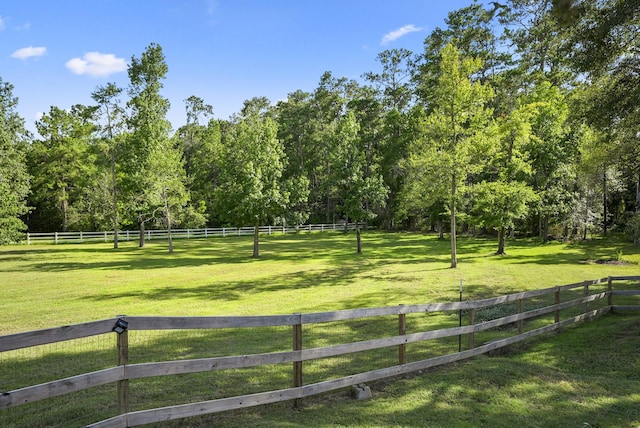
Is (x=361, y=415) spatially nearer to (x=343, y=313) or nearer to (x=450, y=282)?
(x=343, y=313)

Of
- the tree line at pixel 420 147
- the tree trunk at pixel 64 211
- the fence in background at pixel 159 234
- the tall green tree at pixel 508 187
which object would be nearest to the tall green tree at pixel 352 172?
the tree line at pixel 420 147

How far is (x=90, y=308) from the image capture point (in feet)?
44.5

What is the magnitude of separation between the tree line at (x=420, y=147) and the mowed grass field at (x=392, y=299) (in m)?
3.05

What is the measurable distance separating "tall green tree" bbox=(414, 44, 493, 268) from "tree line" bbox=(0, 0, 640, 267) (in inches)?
3.3

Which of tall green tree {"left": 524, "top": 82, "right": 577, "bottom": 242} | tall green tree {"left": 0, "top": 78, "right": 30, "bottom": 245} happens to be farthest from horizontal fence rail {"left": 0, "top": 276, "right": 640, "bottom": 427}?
tall green tree {"left": 524, "top": 82, "right": 577, "bottom": 242}

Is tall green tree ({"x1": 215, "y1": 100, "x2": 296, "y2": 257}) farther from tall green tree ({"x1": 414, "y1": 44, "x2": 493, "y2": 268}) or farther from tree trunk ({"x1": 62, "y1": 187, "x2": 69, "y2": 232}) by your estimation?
tree trunk ({"x1": 62, "y1": 187, "x2": 69, "y2": 232})

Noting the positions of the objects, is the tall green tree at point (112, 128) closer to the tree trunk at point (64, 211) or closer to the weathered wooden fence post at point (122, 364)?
the tree trunk at point (64, 211)

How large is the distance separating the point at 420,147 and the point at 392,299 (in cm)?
1575

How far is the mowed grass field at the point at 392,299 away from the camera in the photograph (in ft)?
15.9

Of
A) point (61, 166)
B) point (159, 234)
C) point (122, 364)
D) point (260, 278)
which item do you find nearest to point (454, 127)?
point (260, 278)

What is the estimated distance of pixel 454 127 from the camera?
22.0m

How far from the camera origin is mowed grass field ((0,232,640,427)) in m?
4.86

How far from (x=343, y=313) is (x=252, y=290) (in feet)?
40.6

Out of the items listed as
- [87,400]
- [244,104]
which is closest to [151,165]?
[87,400]
